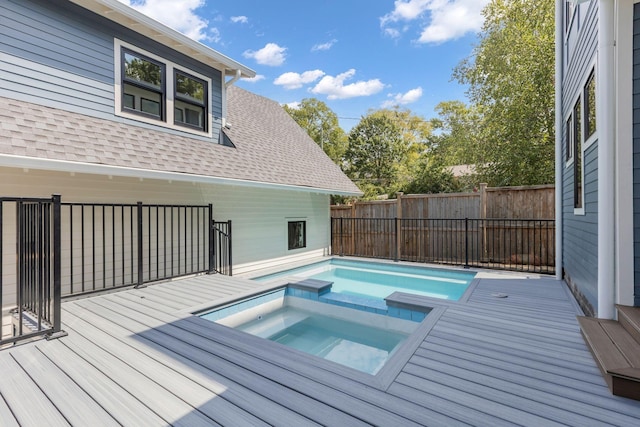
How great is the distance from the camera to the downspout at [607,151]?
2.79 metres

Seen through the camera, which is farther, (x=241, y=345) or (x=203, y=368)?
(x=241, y=345)

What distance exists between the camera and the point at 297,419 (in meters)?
1.85

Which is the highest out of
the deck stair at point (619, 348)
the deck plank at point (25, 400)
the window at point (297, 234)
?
the window at point (297, 234)

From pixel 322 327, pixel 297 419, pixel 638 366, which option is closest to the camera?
pixel 297 419

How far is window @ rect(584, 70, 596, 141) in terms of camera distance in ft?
11.2

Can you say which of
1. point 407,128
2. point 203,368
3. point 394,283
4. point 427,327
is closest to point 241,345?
point 203,368

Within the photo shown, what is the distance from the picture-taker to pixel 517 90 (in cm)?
1096

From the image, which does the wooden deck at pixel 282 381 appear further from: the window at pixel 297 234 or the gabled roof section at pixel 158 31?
the window at pixel 297 234

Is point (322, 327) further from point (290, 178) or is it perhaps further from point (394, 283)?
point (290, 178)

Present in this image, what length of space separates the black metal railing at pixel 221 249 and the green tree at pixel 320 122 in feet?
70.4

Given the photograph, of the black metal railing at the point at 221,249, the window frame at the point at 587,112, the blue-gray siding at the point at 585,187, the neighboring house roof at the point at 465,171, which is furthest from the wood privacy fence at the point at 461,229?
the neighboring house roof at the point at 465,171

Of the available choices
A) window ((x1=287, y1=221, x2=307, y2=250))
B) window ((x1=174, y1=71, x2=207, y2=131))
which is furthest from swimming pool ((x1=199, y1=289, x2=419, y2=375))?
window ((x1=174, y1=71, x2=207, y2=131))

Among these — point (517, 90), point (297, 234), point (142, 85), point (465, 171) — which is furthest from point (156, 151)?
point (465, 171)

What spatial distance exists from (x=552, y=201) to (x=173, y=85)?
855cm
